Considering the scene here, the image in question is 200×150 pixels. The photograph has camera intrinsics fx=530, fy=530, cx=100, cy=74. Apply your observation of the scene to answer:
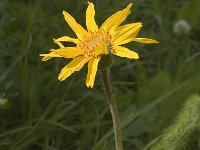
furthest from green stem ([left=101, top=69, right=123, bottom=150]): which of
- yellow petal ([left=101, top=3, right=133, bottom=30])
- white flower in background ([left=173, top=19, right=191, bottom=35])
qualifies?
white flower in background ([left=173, top=19, right=191, bottom=35])

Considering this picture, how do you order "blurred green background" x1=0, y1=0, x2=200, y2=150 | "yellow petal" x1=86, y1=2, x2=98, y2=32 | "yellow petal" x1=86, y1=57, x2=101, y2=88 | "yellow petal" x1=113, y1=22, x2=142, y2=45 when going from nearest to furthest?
1. "yellow petal" x1=86, y1=57, x2=101, y2=88
2. "yellow petal" x1=113, y1=22, x2=142, y2=45
3. "yellow petal" x1=86, y1=2, x2=98, y2=32
4. "blurred green background" x1=0, y1=0, x2=200, y2=150

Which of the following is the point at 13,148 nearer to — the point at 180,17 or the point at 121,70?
the point at 121,70

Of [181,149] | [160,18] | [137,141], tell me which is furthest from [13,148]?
[160,18]

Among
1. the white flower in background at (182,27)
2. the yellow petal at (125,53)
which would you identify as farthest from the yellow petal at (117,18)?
the white flower in background at (182,27)

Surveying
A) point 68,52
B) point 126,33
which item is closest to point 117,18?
point 126,33

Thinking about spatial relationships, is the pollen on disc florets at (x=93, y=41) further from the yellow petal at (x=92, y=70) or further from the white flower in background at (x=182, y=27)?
the white flower in background at (x=182, y=27)

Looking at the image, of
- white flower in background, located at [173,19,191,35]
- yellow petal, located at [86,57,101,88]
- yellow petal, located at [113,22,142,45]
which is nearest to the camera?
yellow petal, located at [86,57,101,88]

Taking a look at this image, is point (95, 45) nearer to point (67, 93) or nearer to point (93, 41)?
point (93, 41)

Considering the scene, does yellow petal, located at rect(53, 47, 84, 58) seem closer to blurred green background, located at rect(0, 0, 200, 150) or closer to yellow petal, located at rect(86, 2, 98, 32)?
yellow petal, located at rect(86, 2, 98, 32)
